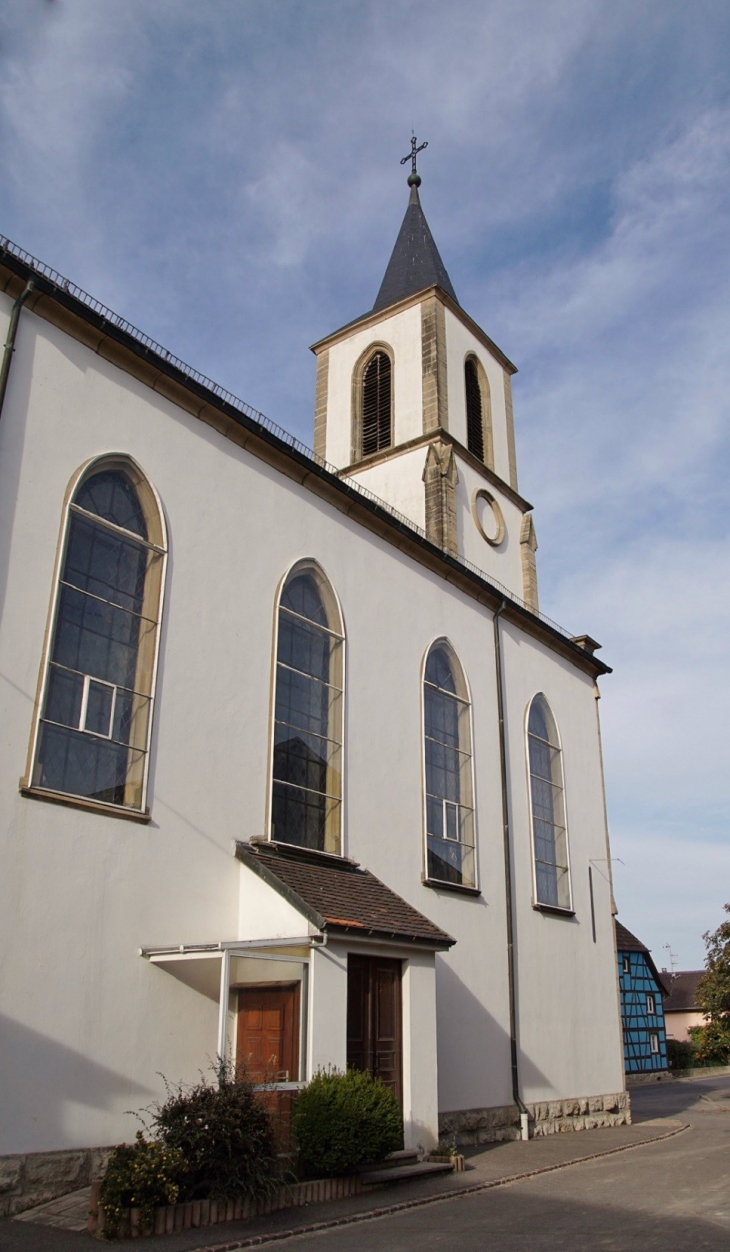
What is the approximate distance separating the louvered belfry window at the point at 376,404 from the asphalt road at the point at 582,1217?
1502cm

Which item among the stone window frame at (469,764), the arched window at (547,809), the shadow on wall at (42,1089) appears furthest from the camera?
the arched window at (547,809)

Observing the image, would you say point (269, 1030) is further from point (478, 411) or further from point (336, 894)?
point (478, 411)

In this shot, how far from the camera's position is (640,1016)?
40.6 m

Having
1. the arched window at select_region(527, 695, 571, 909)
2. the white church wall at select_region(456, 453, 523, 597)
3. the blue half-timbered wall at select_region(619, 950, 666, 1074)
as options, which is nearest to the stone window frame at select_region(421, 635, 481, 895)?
the arched window at select_region(527, 695, 571, 909)

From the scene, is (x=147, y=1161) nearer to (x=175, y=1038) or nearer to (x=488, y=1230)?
(x=175, y=1038)

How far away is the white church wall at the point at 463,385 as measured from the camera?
22.9 meters

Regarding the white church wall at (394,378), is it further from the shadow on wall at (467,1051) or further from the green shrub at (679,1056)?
the green shrub at (679,1056)

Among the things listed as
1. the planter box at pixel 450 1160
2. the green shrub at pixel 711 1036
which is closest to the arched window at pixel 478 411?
the green shrub at pixel 711 1036

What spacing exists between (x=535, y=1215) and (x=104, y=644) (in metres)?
6.67

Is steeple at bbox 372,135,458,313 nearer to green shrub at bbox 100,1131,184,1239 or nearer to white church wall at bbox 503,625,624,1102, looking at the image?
white church wall at bbox 503,625,624,1102

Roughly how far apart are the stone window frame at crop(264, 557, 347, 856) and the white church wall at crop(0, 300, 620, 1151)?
12 cm

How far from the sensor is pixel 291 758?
42.1 feet

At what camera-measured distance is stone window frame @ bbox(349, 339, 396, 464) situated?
23.1m

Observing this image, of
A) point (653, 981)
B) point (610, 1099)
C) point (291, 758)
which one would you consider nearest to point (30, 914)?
point (291, 758)
